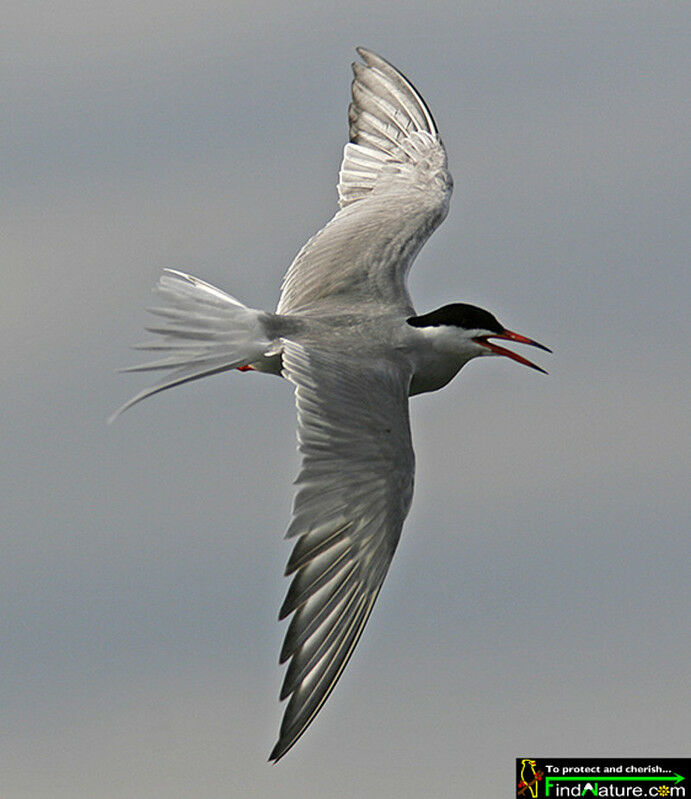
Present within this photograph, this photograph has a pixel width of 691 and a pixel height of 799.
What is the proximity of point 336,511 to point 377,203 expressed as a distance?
14.8ft

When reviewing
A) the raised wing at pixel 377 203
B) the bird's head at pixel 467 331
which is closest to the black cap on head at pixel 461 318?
the bird's head at pixel 467 331

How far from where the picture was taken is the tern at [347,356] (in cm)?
896

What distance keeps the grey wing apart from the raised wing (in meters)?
1.64

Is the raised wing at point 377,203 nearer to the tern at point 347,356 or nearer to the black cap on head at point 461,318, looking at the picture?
the tern at point 347,356

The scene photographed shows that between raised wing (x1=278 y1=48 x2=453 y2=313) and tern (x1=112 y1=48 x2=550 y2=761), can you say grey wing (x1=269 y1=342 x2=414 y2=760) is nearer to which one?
tern (x1=112 y1=48 x2=550 y2=761)

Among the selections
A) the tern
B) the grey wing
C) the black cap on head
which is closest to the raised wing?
the tern

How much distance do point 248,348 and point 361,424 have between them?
3.89ft

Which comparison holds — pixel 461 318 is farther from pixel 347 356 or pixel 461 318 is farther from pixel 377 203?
pixel 377 203

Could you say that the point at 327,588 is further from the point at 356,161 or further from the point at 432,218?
the point at 356,161

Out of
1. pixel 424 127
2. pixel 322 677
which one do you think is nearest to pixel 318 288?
pixel 424 127

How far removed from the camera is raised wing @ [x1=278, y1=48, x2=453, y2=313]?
12.0m

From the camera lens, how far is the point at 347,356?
10.4m

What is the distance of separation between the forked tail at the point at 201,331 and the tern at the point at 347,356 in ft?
0.03

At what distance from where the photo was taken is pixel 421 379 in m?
11.2
